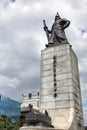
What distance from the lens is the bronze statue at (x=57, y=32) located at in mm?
22141

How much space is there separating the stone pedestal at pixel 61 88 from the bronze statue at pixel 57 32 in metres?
0.89

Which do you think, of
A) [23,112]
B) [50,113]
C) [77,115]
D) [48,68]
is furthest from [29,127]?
[23,112]

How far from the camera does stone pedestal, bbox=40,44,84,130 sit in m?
18.5

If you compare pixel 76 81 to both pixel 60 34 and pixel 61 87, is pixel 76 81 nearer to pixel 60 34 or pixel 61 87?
pixel 61 87

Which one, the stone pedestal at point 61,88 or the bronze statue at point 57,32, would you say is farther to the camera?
the bronze statue at point 57,32

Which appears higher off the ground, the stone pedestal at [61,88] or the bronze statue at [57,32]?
the bronze statue at [57,32]

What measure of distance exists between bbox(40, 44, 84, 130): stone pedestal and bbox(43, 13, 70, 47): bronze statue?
2.92 ft

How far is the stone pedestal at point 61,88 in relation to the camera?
1852 cm

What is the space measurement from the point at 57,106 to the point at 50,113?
2.75 ft

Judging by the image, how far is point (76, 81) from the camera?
21.1 m

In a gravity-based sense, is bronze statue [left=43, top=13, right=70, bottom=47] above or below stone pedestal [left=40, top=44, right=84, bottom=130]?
above

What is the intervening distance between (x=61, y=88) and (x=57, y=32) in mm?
6040

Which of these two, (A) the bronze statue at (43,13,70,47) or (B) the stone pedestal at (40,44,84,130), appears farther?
(A) the bronze statue at (43,13,70,47)

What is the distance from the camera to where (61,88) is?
19.7 meters
